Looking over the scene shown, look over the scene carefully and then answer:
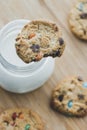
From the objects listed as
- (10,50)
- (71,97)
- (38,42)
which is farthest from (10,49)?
(71,97)

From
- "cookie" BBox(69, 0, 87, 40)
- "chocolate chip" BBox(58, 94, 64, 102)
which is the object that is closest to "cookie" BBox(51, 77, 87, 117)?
"chocolate chip" BBox(58, 94, 64, 102)

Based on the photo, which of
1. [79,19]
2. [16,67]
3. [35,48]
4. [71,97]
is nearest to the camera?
[35,48]

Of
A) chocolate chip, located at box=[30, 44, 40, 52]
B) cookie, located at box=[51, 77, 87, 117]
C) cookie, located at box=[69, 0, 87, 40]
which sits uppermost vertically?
chocolate chip, located at box=[30, 44, 40, 52]

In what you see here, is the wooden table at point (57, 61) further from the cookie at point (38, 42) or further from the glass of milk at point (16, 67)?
the cookie at point (38, 42)

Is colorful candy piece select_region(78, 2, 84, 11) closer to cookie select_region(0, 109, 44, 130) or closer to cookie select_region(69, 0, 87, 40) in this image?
cookie select_region(69, 0, 87, 40)

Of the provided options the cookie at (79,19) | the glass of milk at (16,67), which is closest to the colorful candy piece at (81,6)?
the cookie at (79,19)

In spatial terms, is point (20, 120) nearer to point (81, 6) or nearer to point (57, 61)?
point (57, 61)
